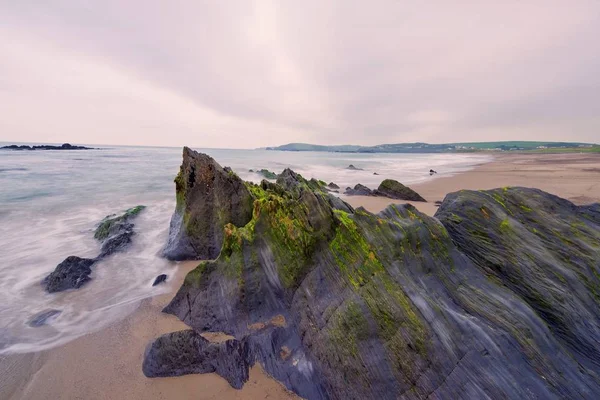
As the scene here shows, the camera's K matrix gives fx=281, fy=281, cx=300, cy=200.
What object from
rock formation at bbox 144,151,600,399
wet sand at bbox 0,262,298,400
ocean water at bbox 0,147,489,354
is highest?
rock formation at bbox 144,151,600,399

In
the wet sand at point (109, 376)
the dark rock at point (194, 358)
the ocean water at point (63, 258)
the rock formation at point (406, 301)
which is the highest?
the rock formation at point (406, 301)

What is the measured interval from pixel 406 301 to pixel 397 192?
16.9 m

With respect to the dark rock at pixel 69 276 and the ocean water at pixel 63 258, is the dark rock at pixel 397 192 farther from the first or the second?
the dark rock at pixel 69 276

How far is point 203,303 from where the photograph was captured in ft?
19.7

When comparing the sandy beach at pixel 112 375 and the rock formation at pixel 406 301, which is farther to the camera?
the sandy beach at pixel 112 375

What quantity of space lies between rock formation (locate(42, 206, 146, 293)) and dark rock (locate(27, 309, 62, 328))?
1.11 meters

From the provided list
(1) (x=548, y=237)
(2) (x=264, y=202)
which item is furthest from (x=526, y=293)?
(2) (x=264, y=202)

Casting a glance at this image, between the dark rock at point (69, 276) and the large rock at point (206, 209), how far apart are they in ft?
7.56

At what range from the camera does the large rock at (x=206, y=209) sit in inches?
350

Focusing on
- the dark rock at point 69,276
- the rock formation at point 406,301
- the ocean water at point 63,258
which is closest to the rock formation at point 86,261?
the dark rock at point 69,276

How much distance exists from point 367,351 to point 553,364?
7.36 ft

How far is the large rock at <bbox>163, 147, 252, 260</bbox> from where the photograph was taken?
8895 millimetres

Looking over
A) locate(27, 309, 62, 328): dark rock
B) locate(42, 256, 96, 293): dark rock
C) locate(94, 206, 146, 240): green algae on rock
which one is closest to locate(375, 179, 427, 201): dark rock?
locate(94, 206, 146, 240): green algae on rock

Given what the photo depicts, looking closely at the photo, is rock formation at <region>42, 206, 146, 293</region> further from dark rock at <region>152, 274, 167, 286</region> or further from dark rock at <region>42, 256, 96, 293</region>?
dark rock at <region>152, 274, 167, 286</region>
